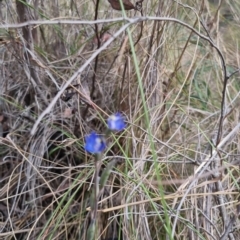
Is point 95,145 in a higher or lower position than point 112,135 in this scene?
higher

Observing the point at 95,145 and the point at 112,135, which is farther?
the point at 112,135

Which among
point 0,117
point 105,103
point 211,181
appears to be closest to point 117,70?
point 105,103

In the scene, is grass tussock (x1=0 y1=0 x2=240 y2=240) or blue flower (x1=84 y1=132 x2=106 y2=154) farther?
grass tussock (x1=0 y1=0 x2=240 y2=240)

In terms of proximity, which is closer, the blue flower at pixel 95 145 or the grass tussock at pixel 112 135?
the blue flower at pixel 95 145

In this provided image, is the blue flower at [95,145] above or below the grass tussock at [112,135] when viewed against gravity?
above

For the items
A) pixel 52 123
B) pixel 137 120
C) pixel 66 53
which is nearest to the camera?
pixel 137 120

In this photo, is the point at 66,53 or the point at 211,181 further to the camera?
the point at 66,53

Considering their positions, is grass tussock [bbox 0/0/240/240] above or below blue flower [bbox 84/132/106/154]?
below

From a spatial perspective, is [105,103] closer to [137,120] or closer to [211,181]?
[137,120]
